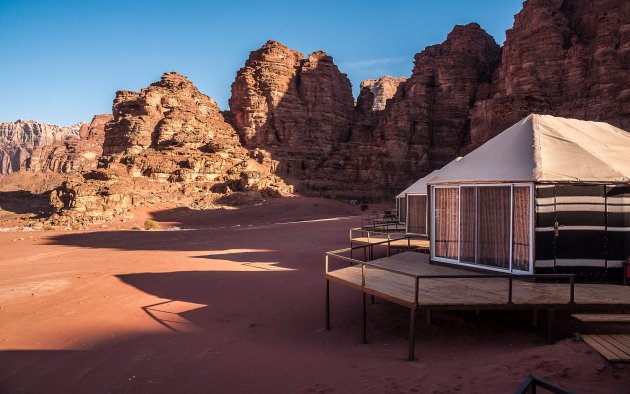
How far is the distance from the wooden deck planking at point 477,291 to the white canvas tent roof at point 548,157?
8.50 feet

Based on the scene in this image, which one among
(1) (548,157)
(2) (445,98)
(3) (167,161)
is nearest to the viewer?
(1) (548,157)

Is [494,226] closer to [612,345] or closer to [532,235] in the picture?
[532,235]

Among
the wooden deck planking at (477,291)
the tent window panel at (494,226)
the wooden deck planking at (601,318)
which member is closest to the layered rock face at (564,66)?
the tent window panel at (494,226)

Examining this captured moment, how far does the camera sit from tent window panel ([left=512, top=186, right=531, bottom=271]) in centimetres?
855

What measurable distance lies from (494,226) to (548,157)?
2290 mm

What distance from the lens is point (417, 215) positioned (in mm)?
19078

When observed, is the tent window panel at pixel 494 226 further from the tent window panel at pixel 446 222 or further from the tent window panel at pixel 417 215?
the tent window panel at pixel 417 215

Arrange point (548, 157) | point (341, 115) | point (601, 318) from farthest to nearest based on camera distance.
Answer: point (341, 115) → point (548, 157) → point (601, 318)

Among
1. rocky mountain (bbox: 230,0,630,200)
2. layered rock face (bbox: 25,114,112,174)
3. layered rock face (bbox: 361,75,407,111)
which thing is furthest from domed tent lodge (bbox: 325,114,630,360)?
layered rock face (bbox: 361,75,407,111)

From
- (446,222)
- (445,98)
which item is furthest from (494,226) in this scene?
(445,98)

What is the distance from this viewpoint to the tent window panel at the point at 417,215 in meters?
18.7

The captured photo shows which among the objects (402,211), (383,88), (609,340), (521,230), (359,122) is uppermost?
(383,88)

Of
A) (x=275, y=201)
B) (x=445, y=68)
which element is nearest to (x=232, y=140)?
(x=275, y=201)

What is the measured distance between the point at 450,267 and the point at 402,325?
244 cm
